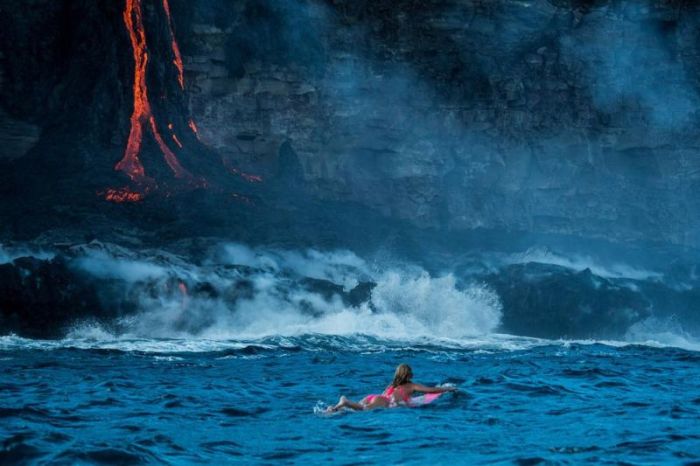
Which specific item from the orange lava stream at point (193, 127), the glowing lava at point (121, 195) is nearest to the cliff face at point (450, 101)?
the orange lava stream at point (193, 127)

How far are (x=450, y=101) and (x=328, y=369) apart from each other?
65.9 ft

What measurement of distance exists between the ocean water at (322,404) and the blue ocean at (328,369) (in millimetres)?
47

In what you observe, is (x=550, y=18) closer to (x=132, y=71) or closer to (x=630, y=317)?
(x=630, y=317)

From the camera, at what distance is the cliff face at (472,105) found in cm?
3500

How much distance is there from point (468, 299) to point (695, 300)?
8.71m

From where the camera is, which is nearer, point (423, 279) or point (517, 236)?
point (423, 279)

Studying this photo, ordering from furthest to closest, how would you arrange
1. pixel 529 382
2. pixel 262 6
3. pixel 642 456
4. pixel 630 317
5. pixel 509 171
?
pixel 509 171 < pixel 262 6 < pixel 630 317 < pixel 529 382 < pixel 642 456

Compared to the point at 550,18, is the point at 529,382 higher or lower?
lower

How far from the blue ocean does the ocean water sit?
47 mm

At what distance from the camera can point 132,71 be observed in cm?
3114

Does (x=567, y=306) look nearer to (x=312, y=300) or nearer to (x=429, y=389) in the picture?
(x=312, y=300)

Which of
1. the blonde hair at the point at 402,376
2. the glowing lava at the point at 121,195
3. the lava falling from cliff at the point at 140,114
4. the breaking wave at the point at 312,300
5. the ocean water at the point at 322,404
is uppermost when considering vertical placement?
the lava falling from cliff at the point at 140,114

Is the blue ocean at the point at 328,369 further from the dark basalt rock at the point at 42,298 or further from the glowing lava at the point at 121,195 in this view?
the glowing lava at the point at 121,195

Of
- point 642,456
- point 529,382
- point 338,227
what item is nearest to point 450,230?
point 338,227
